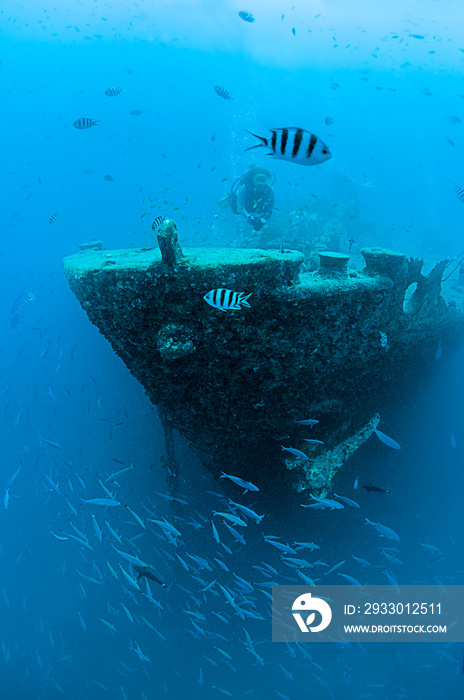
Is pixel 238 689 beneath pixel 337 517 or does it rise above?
beneath

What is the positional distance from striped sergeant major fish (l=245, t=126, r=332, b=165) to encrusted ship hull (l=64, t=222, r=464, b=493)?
978 mm

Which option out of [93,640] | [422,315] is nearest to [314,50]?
[422,315]

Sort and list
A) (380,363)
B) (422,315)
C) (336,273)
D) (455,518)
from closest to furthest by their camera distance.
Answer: (336,273), (380,363), (422,315), (455,518)

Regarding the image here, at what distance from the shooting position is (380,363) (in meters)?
4.99

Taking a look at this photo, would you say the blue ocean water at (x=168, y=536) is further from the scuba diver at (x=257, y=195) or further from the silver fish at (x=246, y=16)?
the silver fish at (x=246, y=16)

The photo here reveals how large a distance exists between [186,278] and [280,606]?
696 cm

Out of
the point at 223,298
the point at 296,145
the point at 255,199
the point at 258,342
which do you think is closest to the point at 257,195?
the point at 255,199

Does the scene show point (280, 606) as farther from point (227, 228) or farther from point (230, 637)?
point (227, 228)

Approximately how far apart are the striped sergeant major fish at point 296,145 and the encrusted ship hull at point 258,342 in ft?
3.21

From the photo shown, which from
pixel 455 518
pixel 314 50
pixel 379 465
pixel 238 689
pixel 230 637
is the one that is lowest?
pixel 238 689

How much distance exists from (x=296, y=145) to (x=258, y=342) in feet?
6.23

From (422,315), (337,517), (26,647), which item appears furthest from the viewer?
(26,647)

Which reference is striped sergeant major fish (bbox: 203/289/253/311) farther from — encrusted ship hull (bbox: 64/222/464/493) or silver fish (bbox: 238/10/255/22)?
silver fish (bbox: 238/10/255/22)

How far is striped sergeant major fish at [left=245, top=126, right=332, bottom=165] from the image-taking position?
7.97ft
